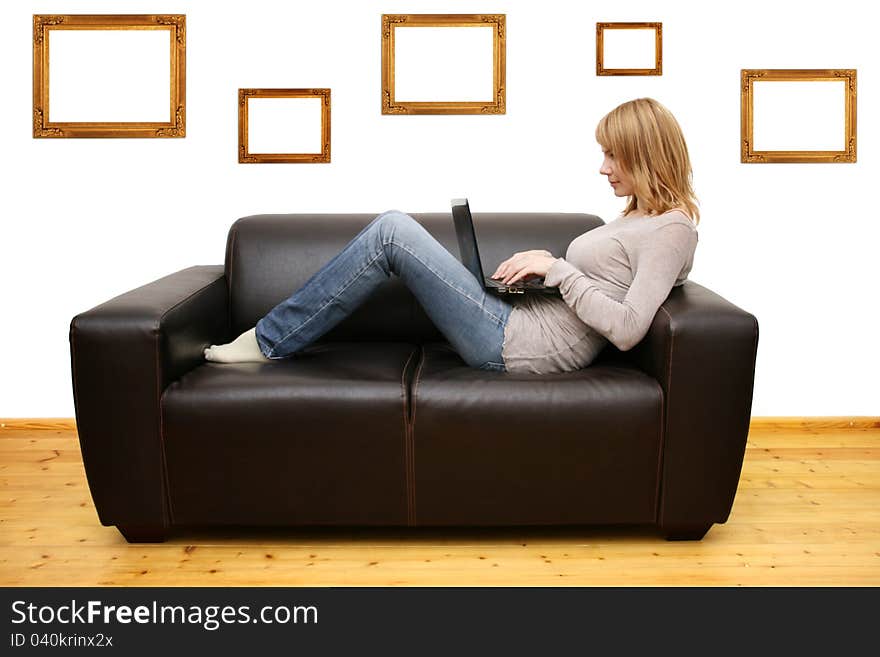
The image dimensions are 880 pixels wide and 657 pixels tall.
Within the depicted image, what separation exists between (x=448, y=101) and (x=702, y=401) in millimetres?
1595

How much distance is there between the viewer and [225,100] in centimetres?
350

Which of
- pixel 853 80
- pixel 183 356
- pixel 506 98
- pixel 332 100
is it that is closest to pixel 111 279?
pixel 332 100

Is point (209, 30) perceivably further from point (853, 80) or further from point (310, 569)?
point (853, 80)

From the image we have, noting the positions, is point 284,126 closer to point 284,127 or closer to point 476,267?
point 284,127

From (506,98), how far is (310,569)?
1890 millimetres

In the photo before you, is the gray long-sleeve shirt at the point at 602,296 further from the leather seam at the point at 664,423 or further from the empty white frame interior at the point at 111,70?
the empty white frame interior at the point at 111,70

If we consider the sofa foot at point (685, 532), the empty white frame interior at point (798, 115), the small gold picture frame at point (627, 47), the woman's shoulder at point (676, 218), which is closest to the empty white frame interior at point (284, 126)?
the small gold picture frame at point (627, 47)

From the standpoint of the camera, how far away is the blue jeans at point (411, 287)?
2.52 metres

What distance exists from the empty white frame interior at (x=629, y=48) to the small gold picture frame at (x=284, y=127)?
987mm

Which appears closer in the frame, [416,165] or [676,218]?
[676,218]

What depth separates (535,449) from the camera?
237 cm

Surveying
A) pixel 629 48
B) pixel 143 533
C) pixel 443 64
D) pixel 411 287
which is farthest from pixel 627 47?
pixel 143 533

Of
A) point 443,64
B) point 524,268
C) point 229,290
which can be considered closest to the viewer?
point 524,268

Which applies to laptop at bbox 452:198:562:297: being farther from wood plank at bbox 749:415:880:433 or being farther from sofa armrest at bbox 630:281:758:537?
wood plank at bbox 749:415:880:433
